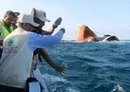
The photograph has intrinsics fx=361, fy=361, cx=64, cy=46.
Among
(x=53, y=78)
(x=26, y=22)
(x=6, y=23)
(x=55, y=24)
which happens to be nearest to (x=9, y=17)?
(x=6, y=23)

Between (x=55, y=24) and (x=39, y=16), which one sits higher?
(x=39, y=16)

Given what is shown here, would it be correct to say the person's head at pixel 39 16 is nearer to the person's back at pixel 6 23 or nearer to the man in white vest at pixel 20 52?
the man in white vest at pixel 20 52

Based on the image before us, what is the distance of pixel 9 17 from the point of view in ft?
23.9

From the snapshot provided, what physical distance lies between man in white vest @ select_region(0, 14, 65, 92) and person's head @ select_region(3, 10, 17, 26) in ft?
6.02

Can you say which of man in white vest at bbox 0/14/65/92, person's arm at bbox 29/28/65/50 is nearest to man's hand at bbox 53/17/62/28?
person's arm at bbox 29/28/65/50

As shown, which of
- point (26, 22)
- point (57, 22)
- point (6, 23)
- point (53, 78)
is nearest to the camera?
point (26, 22)

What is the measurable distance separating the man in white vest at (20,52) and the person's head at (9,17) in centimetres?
184

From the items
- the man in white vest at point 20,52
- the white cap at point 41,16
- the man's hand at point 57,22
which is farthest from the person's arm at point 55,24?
the man in white vest at point 20,52

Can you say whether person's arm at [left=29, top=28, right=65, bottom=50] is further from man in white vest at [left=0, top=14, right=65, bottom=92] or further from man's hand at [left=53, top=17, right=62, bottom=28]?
man's hand at [left=53, top=17, right=62, bottom=28]

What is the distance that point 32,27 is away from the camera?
17.7 feet

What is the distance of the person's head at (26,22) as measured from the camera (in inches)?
208

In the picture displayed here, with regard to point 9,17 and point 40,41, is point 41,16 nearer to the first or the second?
point 40,41

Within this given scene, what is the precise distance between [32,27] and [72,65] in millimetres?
10554

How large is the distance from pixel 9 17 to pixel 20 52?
2.13 m
